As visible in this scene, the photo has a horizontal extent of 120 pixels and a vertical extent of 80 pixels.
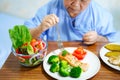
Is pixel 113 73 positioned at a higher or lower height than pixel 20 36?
lower

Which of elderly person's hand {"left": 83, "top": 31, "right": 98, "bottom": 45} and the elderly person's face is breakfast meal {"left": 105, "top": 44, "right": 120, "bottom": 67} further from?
the elderly person's face

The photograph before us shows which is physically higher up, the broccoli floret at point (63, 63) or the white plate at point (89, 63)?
the broccoli floret at point (63, 63)

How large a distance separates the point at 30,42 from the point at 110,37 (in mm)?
642

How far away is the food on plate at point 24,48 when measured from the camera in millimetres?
880

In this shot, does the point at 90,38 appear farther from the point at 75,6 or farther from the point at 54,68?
the point at 54,68

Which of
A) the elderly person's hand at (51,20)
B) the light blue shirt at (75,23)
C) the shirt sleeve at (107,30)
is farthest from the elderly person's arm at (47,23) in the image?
the shirt sleeve at (107,30)

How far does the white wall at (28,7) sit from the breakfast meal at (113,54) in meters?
1.12

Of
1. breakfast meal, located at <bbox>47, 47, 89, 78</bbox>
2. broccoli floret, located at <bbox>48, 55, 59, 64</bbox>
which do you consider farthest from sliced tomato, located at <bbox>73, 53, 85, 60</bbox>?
broccoli floret, located at <bbox>48, 55, 59, 64</bbox>

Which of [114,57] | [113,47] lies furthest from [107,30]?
[114,57]

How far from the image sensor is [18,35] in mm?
893

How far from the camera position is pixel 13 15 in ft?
7.60

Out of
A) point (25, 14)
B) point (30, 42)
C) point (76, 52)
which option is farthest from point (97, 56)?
point (25, 14)

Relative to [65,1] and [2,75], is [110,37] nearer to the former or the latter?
[65,1]

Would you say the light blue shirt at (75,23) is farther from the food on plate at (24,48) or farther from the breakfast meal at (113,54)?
the food on plate at (24,48)
